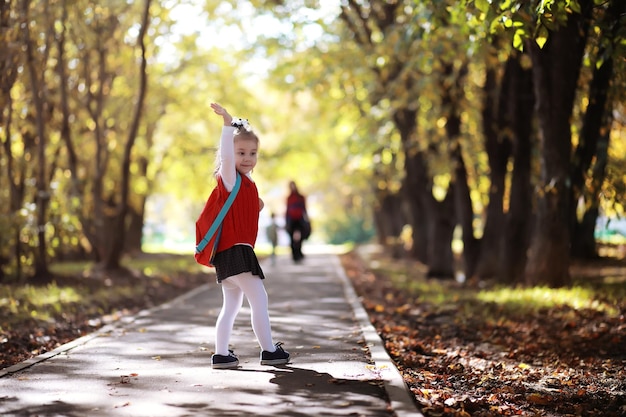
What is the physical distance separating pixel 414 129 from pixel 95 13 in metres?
7.81

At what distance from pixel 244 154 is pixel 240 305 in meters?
1.24

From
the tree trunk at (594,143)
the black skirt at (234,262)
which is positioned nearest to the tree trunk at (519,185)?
the tree trunk at (594,143)

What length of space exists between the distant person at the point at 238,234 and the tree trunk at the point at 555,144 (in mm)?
7674

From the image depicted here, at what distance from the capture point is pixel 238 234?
23.7 ft

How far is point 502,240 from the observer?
60.4ft

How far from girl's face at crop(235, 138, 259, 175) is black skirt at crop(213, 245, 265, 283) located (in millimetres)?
643

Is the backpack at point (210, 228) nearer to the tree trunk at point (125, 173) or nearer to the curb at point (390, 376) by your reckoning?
the curb at point (390, 376)

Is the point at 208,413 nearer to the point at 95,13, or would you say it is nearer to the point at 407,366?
the point at 407,366

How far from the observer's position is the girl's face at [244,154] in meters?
7.27

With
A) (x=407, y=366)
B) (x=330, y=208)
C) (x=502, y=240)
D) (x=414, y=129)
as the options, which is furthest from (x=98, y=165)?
(x=330, y=208)

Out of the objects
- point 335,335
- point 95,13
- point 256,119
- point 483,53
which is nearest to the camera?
point 335,335

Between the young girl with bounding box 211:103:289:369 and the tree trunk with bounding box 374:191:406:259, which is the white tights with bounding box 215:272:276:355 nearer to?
the young girl with bounding box 211:103:289:369

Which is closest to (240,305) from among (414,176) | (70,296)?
(70,296)

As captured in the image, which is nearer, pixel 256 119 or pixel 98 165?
pixel 98 165
